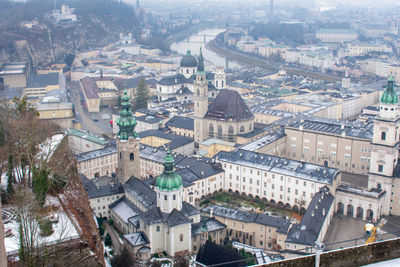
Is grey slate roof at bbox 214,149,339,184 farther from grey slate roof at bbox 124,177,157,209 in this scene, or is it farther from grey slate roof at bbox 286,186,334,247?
grey slate roof at bbox 124,177,157,209

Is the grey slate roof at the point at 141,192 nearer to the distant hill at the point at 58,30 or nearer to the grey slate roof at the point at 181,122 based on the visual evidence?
the grey slate roof at the point at 181,122

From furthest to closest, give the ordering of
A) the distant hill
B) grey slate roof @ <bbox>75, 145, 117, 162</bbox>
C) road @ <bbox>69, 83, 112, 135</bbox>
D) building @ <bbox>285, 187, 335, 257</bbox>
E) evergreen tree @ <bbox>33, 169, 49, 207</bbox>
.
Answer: the distant hill → road @ <bbox>69, 83, 112, 135</bbox> → grey slate roof @ <bbox>75, 145, 117, 162</bbox> → building @ <bbox>285, 187, 335, 257</bbox> → evergreen tree @ <bbox>33, 169, 49, 207</bbox>

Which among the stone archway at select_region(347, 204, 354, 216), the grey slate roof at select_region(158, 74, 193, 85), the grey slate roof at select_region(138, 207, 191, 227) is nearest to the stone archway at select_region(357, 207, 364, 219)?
the stone archway at select_region(347, 204, 354, 216)

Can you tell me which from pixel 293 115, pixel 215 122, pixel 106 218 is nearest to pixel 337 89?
pixel 293 115

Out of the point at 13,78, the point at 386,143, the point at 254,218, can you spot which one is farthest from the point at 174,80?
the point at 254,218

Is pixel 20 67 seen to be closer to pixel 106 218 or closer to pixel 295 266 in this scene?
pixel 106 218

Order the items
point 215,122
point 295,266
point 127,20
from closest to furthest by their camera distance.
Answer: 1. point 295,266
2. point 215,122
3. point 127,20

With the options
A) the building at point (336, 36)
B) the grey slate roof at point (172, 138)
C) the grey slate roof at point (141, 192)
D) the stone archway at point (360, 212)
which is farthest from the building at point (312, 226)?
the building at point (336, 36)
